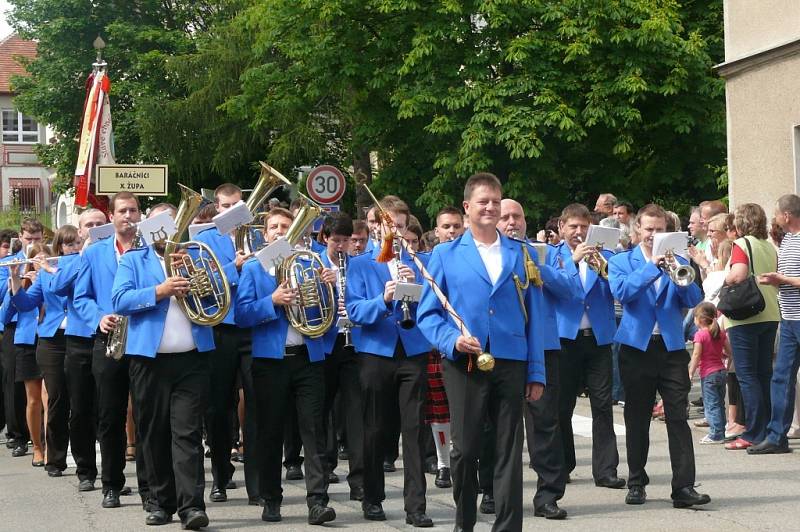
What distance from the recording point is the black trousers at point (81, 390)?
1084 cm

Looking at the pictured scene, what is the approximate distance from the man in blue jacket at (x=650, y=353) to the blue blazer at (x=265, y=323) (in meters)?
2.12

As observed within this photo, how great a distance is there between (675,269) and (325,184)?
10.8 metres

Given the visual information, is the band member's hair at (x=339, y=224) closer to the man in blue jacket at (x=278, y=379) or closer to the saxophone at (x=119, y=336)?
the man in blue jacket at (x=278, y=379)

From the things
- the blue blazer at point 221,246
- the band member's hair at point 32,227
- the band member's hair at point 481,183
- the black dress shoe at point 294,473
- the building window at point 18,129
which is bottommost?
the black dress shoe at point 294,473

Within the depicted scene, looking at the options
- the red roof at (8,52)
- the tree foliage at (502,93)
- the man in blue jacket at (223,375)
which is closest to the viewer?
the man in blue jacket at (223,375)

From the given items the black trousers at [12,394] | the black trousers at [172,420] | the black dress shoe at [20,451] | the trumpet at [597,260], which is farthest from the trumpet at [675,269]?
the black dress shoe at [20,451]

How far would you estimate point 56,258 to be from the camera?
38.2ft

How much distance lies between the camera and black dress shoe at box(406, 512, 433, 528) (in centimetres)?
877

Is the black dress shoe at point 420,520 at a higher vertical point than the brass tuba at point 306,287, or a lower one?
lower

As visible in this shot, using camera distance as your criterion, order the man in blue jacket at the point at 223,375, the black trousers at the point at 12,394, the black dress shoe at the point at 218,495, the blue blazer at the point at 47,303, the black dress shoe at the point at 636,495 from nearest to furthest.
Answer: the black dress shoe at the point at 636,495, the man in blue jacket at the point at 223,375, the black dress shoe at the point at 218,495, the blue blazer at the point at 47,303, the black trousers at the point at 12,394

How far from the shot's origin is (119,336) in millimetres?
9273

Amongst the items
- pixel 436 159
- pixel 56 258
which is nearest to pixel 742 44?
pixel 436 159

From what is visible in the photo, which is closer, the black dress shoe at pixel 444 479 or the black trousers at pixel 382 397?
the black trousers at pixel 382 397

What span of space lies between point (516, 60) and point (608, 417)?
1869 cm
